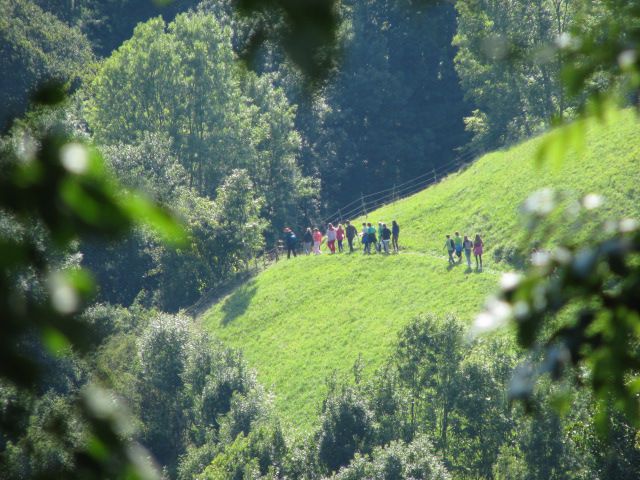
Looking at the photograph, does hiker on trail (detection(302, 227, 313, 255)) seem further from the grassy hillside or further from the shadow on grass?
the shadow on grass

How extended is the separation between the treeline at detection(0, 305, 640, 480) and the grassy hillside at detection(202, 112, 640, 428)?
2.53 metres

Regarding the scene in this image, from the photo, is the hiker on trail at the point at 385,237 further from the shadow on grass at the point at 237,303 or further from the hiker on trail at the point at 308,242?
the shadow on grass at the point at 237,303

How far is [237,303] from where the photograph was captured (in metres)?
38.8

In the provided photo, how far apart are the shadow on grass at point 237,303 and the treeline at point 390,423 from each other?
653 centimetres

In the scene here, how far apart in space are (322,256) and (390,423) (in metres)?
18.4

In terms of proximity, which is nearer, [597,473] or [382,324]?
[597,473]

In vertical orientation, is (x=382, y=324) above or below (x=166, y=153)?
below

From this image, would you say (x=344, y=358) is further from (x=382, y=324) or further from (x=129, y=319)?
(x=129, y=319)

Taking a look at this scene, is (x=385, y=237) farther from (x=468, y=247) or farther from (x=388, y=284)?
(x=468, y=247)

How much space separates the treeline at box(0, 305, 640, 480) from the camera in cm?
1895

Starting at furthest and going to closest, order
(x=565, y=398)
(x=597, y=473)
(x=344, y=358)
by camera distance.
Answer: (x=344, y=358) → (x=597, y=473) → (x=565, y=398)

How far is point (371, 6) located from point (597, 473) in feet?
142

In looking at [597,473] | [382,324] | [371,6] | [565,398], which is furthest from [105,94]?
[565,398]

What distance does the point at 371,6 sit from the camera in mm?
57000
